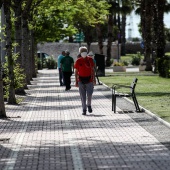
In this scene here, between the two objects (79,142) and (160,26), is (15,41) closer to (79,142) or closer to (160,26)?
(79,142)

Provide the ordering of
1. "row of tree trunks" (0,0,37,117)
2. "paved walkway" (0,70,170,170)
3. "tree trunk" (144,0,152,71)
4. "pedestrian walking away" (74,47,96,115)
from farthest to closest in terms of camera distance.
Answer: "tree trunk" (144,0,152,71) < "row of tree trunks" (0,0,37,117) < "pedestrian walking away" (74,47,96,115) < "paved walkway" (0,70,170,170)

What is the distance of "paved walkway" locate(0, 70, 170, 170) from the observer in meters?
11.5

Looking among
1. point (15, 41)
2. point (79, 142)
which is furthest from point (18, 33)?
point (79, 142)

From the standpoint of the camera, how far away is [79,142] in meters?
14.3

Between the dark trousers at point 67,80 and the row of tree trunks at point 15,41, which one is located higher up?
the row of tree trunks at point 15,41

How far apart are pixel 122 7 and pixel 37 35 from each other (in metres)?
23.8

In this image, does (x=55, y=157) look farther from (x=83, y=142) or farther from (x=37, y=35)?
(x=37, y=35)

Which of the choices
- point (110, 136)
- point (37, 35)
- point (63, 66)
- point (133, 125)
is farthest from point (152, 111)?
point (37, 35)

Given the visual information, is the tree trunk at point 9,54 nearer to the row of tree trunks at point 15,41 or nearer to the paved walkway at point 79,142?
the row of tree trunks at point 15,41

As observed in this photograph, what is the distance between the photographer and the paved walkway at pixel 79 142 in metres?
11.5

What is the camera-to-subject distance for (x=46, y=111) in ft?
73.4

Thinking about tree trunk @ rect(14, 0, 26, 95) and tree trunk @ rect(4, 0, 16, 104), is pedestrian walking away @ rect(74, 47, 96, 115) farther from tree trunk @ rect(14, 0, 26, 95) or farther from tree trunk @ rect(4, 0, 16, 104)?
tree trunk @ rect(14, 0, 26, 95)

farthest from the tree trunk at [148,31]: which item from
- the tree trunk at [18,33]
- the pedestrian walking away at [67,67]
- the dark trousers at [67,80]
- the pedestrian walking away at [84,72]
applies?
the pedestrian walking away at [84,72]

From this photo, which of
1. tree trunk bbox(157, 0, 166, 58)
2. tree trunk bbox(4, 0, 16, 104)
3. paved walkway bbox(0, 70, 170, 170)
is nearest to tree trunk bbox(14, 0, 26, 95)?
tree trunk bbox(4, 0, 16, 104)
